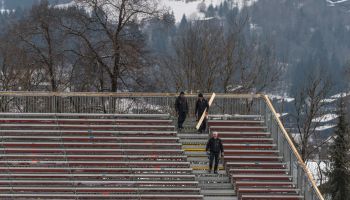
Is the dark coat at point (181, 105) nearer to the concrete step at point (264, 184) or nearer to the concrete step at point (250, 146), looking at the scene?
the concrete step at point (250, 146)

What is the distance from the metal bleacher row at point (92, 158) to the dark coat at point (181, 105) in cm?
87

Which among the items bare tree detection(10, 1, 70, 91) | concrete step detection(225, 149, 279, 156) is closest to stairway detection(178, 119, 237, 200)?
concrete step detection(225, 149, 279, 156)

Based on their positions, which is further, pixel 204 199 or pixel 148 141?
pixel 148 141

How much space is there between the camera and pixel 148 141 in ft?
88.2

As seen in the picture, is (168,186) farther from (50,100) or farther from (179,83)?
(179,83)

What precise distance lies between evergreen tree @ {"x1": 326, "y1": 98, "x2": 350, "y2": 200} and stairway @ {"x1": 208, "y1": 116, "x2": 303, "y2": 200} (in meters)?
16.1

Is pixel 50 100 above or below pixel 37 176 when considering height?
above

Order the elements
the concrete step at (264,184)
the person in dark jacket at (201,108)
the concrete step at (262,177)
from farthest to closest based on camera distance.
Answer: the person in dark jacket at (201,108) < the concrete step at (262,177) < the concrete step at (264,184)

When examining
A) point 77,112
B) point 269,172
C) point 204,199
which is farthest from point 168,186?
point 77,112

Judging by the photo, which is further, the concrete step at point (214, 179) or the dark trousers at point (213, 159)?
the concrete step at point (214, 179)

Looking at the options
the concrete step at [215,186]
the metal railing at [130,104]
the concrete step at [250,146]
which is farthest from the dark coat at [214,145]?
the metal railing at [130,104]

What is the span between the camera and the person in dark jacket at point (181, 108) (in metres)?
27.1

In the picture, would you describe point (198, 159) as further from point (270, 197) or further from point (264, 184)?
point (270, 197)

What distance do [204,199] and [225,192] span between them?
88 cm
